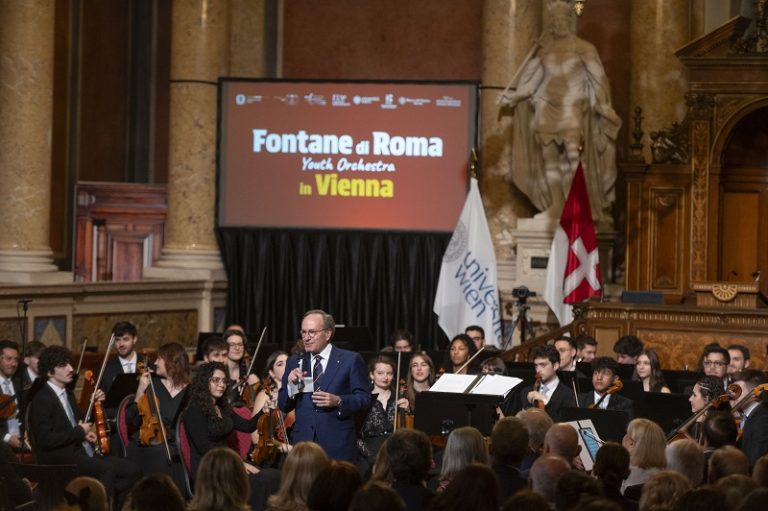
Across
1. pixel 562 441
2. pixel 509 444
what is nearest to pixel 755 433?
pixel 562 441

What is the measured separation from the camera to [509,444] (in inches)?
290

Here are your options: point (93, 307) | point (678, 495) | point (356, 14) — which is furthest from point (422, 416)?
point (356, 14)

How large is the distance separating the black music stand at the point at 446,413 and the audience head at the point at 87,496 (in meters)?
4.04

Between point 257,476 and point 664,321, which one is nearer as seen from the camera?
point 257,476

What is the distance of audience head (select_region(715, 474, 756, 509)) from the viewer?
19.8 feet

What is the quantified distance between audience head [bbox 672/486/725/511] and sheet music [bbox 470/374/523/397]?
12.0 feet

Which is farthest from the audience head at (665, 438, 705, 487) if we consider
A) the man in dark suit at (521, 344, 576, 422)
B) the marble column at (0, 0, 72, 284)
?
the marble column at (0, 0, 72, 284)

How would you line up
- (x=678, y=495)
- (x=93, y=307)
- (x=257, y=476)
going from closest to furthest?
(x=678, y=495) → (x=257, y=476) → (x=93, y=307)

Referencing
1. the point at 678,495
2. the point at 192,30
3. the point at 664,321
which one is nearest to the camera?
the point at 678,495

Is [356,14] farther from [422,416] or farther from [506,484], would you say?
[506,484]

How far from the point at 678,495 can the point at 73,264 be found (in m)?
13.7

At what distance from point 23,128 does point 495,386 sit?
8024mm

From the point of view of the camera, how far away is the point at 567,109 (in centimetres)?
1650

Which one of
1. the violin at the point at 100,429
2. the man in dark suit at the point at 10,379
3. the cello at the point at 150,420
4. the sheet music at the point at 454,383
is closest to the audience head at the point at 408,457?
the sheet music at the point at 454,383
